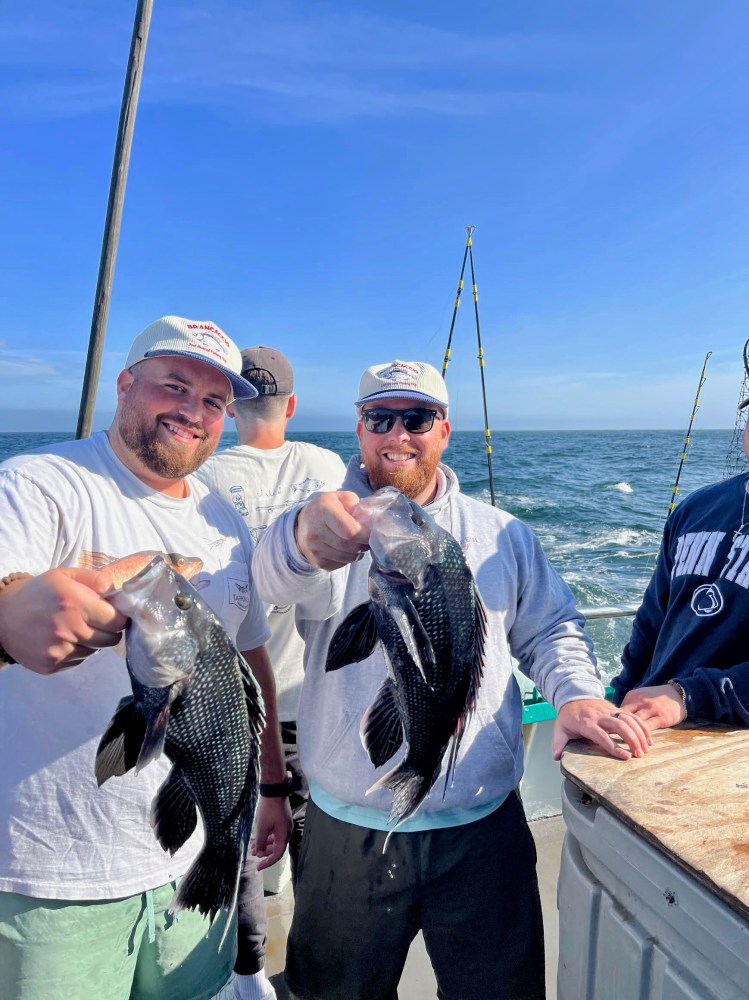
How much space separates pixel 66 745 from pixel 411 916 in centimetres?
151

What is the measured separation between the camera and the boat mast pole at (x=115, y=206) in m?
3.69

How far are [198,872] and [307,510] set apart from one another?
1.05 meters

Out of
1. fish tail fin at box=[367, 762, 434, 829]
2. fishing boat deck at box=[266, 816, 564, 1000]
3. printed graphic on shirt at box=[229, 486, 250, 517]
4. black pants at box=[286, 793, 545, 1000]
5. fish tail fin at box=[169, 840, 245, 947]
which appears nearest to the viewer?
fish tail fin at box=[169, 840, 245, 947]

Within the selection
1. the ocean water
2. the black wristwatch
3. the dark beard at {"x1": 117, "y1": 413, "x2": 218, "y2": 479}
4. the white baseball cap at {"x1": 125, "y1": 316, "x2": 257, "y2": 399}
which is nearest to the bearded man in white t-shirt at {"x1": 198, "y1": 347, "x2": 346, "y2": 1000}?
the black wristwatch

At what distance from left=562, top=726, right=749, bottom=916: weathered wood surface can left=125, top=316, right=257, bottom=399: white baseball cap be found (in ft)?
6.30

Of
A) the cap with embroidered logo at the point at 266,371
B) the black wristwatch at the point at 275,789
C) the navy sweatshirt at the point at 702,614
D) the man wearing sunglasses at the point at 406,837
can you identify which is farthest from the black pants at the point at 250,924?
the cap with embroidered logo at the point at 266,371

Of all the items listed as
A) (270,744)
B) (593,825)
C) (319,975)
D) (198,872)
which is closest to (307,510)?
(198,872)

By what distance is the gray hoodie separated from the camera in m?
2.43

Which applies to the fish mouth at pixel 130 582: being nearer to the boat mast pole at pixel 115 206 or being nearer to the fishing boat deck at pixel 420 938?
the fishing boat deck at pixel 420 938

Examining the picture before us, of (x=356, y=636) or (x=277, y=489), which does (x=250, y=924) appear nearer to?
(x=356, y=636)

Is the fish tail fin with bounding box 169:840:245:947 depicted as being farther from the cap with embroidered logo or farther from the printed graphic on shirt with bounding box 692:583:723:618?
the cap with embroidered logo

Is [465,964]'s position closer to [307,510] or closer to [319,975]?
[319,975]

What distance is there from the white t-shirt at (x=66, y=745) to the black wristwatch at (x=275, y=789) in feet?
2.16

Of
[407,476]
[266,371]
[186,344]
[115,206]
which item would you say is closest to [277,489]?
[266,371]
